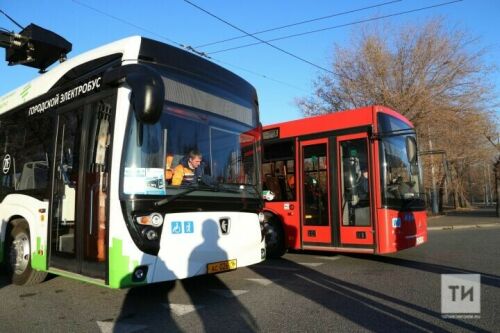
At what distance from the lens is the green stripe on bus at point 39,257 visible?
6150 millimetres

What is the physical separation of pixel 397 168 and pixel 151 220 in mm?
5623

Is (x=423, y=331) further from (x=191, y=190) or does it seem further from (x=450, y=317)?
(x=191, y=190)

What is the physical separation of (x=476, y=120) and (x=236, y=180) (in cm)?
2097

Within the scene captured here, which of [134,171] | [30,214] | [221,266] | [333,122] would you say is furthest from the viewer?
[333,122]

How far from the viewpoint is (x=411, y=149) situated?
366 inches

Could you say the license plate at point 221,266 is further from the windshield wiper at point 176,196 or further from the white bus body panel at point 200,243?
the windshield wiper at point 176,196

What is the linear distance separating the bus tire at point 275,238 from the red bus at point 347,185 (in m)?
0.02

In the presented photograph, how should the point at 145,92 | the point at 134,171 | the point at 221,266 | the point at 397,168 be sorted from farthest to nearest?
the point at 397,168
the point at 221,266
the point at 134,171
the point at 145,92

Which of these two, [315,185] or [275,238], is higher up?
[315,185]

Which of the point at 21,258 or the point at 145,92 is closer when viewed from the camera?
the point at 145,92

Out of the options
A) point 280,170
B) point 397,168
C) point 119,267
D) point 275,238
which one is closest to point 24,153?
point 119,267

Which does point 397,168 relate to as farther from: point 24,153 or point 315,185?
point 24,153

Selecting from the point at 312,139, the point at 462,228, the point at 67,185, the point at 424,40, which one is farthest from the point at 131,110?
the point at 424,40

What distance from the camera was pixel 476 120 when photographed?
23.5 m
